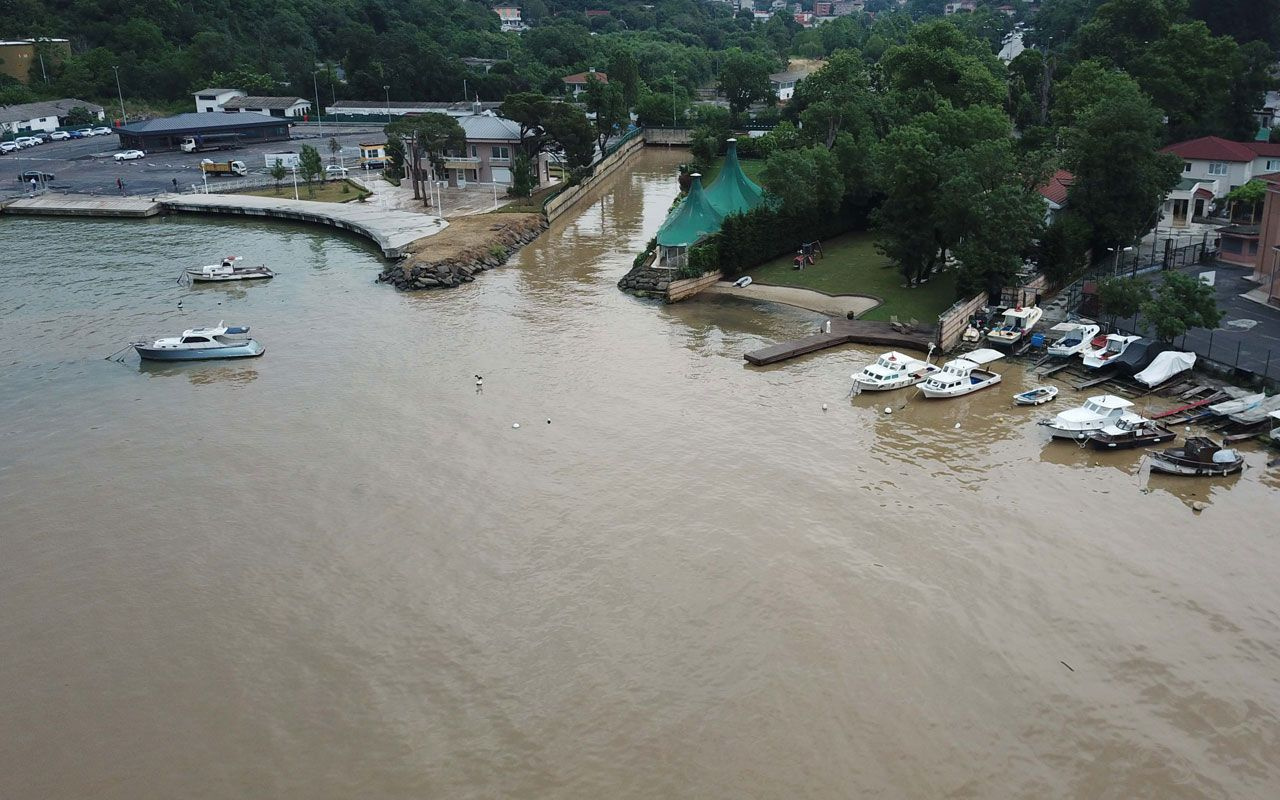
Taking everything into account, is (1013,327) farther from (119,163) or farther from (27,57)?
(27,57)

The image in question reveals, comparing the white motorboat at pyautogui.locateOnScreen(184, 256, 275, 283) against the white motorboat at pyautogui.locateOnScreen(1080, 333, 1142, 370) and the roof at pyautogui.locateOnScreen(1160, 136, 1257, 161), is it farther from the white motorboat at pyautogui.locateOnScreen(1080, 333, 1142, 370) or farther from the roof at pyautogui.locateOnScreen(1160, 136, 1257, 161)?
the roof at pyautogui.locateOnScreen(1160, 136, 1257, 161)

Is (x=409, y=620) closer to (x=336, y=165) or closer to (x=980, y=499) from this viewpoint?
(x=980, y=499)

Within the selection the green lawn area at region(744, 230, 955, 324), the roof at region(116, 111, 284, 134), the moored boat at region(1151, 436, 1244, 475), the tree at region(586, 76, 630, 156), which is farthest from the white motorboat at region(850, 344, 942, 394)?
the roof at region(116, 111, 284, 134)

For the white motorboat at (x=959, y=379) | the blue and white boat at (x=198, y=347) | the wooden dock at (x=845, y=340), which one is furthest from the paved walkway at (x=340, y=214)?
the white motorboat at (x=959, y=379)

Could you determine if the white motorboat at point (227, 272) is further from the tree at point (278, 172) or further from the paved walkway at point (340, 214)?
the tree at point (278, 172)

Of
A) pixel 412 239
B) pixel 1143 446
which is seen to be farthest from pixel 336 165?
pixel 1143 446
